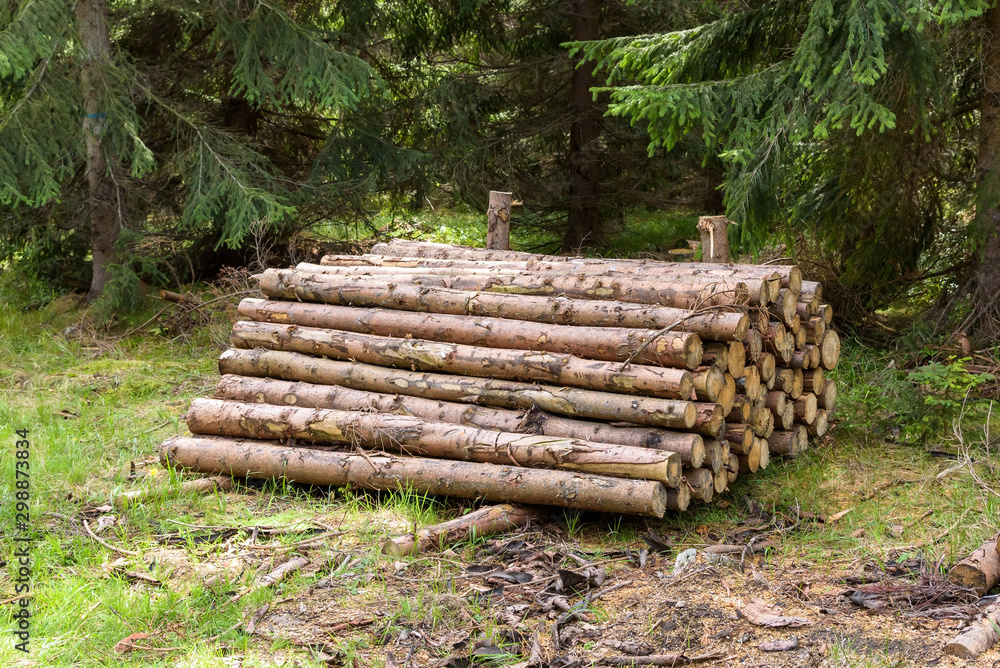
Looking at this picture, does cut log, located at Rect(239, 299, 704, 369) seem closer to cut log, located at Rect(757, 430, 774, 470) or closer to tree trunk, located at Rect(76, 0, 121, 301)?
cut log, located at Rect(757, 430, 774, 470)

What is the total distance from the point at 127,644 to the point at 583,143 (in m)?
9.05

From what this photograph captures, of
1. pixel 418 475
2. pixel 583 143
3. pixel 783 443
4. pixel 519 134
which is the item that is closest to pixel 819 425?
pixel 783 443

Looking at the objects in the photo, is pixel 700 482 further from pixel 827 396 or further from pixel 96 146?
pixel 96 146

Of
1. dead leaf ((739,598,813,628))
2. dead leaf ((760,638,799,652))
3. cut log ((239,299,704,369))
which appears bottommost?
dead leaf ((760,638,799,652))

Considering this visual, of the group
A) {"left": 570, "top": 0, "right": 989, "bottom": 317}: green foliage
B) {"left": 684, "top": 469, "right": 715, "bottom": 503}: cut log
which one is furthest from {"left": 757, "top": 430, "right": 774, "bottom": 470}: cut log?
{"left": 570, "top": 0, "right": 989, "bottom": 317}: green foliage

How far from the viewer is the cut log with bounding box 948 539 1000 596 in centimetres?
457

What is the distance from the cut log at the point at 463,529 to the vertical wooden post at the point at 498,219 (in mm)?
3643

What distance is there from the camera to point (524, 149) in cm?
1202

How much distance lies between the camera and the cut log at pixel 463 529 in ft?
17.5

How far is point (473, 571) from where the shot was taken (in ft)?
17.0

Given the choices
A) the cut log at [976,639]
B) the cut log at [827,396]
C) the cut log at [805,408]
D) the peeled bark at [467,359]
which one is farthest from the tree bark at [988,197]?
the cut log at [976,639]

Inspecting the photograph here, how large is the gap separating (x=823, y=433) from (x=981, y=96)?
11.3ft

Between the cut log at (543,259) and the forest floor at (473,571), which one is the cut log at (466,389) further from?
the cut log at (543,259)

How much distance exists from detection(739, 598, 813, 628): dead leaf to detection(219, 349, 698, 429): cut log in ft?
4.24
